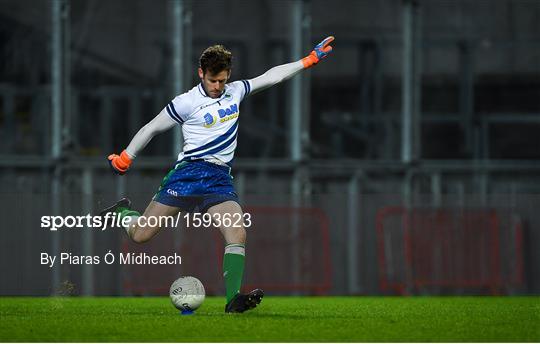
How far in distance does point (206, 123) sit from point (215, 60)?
1.79 ft

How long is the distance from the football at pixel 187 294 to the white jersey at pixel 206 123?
3.22 ft

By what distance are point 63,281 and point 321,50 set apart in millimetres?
5133

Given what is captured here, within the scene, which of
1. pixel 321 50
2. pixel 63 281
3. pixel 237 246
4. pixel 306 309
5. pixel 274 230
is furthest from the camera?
pixel 274 230

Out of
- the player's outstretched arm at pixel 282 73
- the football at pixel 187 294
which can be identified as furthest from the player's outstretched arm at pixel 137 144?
the football at pixel 187 294

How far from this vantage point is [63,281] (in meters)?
14.1

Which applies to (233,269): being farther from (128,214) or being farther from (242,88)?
(242,88)

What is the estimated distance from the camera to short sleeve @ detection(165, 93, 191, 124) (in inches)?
385

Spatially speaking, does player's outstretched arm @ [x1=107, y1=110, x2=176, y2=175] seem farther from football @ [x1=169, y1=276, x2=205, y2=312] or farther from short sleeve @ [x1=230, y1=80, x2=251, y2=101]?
football @ [x1=169, y1=276, x2=205, y2=312]

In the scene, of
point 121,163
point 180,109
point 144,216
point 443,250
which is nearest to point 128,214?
point 144,216

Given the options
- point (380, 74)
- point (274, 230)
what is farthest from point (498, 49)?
point (274, 230)

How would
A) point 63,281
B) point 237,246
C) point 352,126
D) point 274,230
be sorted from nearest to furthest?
point 237,246
point 63,281
point 274,230
point 352,126

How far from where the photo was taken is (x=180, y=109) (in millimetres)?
9789

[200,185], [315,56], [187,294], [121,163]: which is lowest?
[187,294]

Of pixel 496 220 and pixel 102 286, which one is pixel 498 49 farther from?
pixel 102 286
